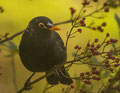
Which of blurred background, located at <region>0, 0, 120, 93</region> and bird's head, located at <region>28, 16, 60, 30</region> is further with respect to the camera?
blurred background, located at <region>0, 0, 120, 93</region>

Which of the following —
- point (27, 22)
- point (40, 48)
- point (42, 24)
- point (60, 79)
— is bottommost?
point (60, 79)

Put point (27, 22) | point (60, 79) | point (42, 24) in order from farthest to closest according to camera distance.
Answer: point (27, 22)
point (60, 79)
point (42, 24)

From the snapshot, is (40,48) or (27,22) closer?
(40,48)

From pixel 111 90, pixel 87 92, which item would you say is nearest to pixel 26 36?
pixel 87 92

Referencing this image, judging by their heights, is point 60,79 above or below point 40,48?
below

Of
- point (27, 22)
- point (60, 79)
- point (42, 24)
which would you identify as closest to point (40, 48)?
point (42, 24)

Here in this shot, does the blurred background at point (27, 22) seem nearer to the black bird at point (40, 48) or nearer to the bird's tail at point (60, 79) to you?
the bird's tail at point (60, 79)

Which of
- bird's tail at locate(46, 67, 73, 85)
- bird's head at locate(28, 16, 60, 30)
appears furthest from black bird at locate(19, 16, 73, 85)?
bird's tail at locate(46, 67, 73, 85)

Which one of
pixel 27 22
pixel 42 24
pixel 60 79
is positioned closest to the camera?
pixel 42 24

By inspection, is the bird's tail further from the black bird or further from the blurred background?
the blurred background

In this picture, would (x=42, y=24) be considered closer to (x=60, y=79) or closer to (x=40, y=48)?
(x=40, y=48)

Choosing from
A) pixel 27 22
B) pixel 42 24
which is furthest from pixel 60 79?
pixel 27 22

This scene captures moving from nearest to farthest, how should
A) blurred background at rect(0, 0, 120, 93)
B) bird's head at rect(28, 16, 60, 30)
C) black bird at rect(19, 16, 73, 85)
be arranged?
bird's head at rect(28, 16, 60, 30), black bird at rect(19, 16, 73, 85), blurred background at rect(0, 0, 120, 93)

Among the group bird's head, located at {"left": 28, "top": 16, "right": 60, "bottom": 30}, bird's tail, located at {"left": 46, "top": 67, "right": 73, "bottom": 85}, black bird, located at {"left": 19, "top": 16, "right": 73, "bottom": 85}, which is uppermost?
bird's head, located at {"left": 28, "top": 16, "right": 60, "bottom": 30}
